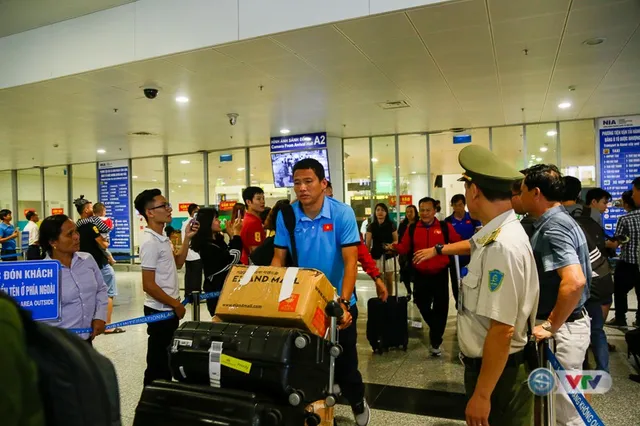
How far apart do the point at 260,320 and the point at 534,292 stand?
3.26 feet

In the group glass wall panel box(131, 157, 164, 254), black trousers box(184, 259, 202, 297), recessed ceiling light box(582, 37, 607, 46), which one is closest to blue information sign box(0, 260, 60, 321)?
black trousers box(184, 259, 202, 297)

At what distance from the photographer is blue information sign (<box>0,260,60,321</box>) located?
2.38 m

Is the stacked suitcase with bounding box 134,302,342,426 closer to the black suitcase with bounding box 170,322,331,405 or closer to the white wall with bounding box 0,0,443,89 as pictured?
the black suitcase with bounding box 170,322,331,405

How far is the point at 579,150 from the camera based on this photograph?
32.1 ft

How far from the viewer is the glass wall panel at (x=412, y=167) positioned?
34.2ft

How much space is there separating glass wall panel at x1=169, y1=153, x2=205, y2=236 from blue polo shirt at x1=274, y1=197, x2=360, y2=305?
33.4ft

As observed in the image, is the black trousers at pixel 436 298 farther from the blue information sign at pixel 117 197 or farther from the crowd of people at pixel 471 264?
the blue information sign at pixel 117 197

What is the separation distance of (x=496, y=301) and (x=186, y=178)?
12178 mm

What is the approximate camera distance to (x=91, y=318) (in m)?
2.70

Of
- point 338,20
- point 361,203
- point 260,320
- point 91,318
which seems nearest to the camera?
point 260,320

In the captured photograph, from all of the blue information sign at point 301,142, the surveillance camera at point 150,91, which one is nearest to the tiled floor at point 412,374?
the surveillance camera at point 150,91

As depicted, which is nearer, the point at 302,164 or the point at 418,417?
the point at 302,164

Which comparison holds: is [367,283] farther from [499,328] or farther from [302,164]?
[499,328]

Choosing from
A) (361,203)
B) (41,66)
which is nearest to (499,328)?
(41,66)
